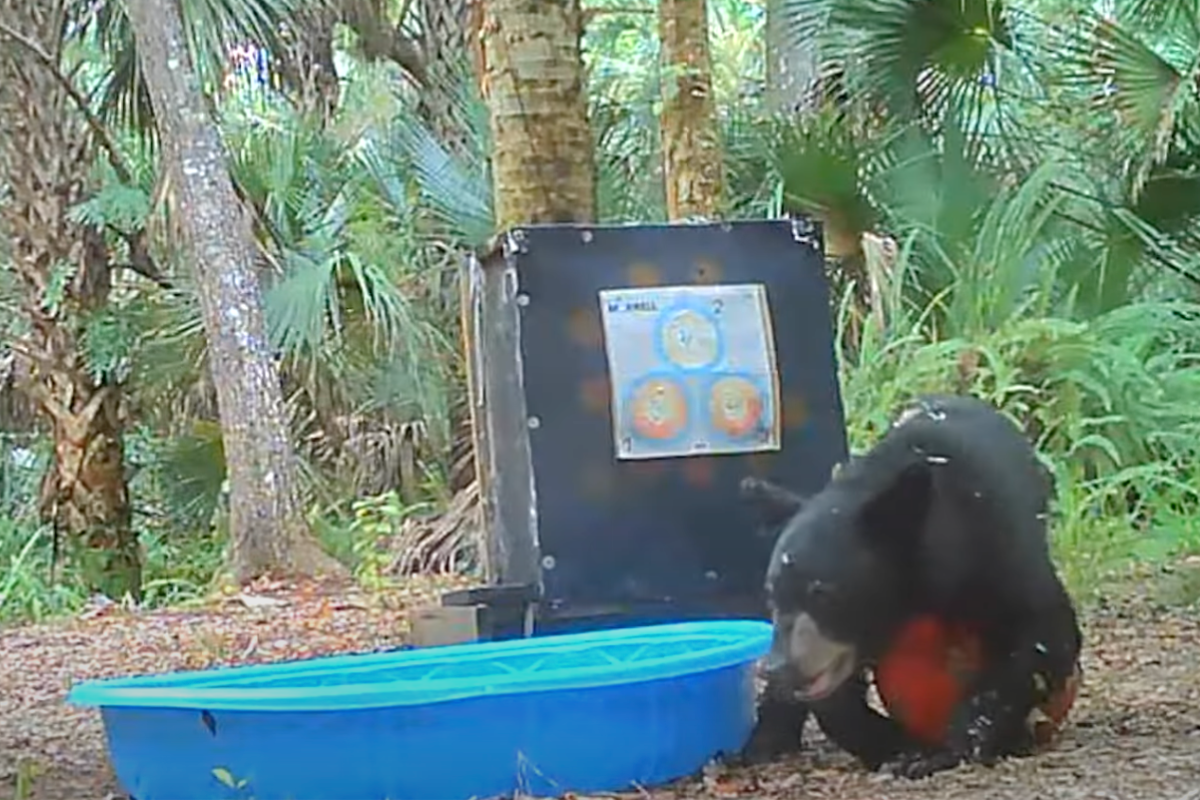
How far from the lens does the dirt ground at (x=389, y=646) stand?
288 cm

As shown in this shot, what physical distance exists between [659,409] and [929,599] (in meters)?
1.31

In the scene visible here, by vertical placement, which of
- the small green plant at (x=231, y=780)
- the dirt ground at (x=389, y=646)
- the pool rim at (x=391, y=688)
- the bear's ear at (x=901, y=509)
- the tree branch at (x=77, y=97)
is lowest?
the dirt ground at (x=389, y=646)

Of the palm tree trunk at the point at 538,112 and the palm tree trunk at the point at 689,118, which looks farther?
the palm tree trunk at the point at 689,118

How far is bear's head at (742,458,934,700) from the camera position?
278 cm

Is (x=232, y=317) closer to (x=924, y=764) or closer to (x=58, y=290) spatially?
(x=58, y=290)

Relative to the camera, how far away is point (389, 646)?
520 cm

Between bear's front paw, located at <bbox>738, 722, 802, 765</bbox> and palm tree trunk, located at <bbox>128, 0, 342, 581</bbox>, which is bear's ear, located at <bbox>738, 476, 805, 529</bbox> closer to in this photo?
bear's front paw, located at <bbox>738, 722, 802, 765</bbox>

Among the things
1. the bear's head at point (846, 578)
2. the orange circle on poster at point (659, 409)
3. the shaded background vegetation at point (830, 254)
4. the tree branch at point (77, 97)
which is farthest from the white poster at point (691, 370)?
the tree branch at point (77, 97)

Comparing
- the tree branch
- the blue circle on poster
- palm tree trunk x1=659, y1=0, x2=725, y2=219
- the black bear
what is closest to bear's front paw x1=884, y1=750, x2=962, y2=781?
the black bear

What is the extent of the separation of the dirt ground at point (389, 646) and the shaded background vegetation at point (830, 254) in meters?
0.87

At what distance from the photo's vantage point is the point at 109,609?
→ 7391mm

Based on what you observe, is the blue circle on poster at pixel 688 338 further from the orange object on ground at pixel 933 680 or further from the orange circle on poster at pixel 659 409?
the orange object on ground at pixel 933 680

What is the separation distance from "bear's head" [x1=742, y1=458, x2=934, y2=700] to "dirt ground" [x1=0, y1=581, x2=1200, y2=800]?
210mm

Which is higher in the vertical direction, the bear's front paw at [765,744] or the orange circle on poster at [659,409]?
the orange circle on poster at [659,409]
